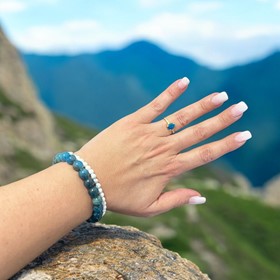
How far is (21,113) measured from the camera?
63906 mm

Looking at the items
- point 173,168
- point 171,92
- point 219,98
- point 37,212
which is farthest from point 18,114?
point 37,212

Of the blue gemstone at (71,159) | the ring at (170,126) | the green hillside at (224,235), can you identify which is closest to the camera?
the blue gemstone at (71,159)

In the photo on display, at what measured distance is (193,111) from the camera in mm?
6516

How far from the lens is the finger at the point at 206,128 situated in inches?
250

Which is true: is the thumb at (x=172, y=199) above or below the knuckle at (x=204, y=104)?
below

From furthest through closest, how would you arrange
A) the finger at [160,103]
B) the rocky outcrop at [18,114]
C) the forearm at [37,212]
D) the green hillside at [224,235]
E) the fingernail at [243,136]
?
the rocky outcrop at [18,114]
the green hillside at [224,235]
the finger at [160,103]
the fingernail at [243,136]
the forearm at [37,212]

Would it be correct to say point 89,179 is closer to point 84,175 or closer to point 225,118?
point 84,175

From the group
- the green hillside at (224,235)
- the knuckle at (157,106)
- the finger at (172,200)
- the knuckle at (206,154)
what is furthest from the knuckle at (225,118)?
the green hillside at (224,235)

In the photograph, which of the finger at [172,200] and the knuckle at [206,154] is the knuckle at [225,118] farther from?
the finger at [172,200]

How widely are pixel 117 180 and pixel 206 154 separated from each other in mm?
1267

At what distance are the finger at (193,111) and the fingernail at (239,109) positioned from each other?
0.56ft

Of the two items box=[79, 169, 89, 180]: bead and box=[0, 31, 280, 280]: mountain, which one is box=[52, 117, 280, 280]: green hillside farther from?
box=[79, 169, 89, 180]: bead

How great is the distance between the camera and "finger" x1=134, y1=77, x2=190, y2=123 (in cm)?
629

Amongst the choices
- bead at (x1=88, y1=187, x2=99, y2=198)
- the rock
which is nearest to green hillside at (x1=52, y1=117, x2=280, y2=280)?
the rock
